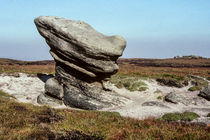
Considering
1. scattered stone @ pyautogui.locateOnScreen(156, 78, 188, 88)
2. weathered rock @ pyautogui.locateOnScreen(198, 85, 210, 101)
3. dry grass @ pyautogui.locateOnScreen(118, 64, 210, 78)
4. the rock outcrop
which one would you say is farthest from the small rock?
dry grass @ pyautogui.locateOnScreen(118, 64, 210, 78)

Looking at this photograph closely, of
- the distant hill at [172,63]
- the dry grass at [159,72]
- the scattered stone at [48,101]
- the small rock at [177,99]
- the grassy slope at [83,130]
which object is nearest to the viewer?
the grassy slope at [83,130]

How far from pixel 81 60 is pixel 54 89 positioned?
257 inches

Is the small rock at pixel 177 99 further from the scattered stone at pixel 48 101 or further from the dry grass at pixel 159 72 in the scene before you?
the scattered stone at pixel 48 101

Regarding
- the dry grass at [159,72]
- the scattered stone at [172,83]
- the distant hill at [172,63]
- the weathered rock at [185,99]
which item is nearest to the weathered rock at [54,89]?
the weathered rock at [185,99]

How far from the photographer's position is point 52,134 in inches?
369

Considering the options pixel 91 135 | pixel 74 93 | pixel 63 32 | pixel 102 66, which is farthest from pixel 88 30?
pixel 91 135

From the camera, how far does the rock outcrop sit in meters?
23.2

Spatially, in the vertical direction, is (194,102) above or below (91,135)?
below

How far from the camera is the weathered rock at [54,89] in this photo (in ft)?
86.6

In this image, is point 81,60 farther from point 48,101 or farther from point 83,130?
point 83,130

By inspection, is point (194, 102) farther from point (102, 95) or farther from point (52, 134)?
point (52, 134)

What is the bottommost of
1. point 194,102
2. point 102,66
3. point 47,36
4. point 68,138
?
point 194,102

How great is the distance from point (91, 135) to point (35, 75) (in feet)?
108

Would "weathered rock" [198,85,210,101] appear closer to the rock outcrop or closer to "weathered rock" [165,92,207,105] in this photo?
"weathered rock" [165,92,207,105]
